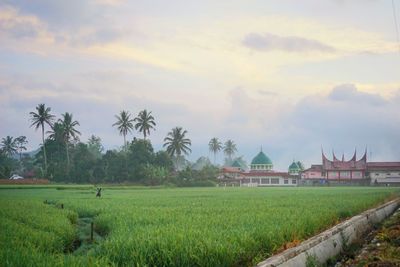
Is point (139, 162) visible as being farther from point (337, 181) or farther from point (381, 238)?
point (381, 238)

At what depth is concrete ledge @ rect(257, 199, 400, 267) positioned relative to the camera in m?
6.64

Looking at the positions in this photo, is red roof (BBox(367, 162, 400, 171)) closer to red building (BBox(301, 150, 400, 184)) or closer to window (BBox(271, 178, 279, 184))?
red building (BBox(301, 150, 400, 184))

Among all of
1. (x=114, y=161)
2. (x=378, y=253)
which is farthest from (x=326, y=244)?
(x=114, y=161)

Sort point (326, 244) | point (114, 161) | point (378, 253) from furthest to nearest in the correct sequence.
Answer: point (114, 161), point (326, 244), point (378, 253)

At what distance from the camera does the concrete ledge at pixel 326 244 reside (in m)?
6.64

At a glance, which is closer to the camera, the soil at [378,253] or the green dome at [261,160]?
the soil at [378,253]

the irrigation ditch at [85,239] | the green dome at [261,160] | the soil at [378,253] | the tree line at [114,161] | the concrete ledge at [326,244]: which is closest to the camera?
the concrete ledge at [326,244]

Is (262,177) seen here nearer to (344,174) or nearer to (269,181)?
(269,181)

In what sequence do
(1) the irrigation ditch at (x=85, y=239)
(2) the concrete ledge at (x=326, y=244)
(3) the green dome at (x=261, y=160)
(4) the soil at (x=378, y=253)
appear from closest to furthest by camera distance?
1. (2) the concrete ledge at (x=326, y=244)
2. (4) the soil at (x=378, y=253)
3. (1) the irrigation ditch at (x=85, y=239)
4. (3) the green dome at (x=261, y=160)

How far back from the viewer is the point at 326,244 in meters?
8.90

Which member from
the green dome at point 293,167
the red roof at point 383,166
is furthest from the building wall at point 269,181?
the red roof at point 383,166

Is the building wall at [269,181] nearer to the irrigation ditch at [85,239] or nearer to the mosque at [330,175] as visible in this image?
the mosque at [330,175]

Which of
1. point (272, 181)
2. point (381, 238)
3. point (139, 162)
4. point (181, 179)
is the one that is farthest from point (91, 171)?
point (381, 238)

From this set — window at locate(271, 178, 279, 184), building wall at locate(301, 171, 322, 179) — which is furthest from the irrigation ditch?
window at locate(271, 178, 279, 184)
